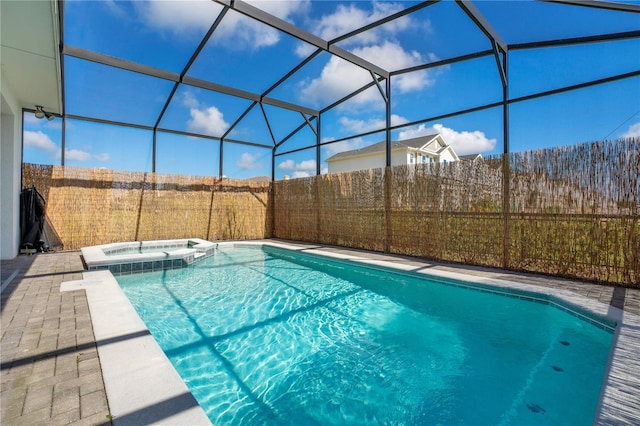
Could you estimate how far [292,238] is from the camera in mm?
11461

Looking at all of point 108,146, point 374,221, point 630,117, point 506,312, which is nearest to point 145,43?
point 108,146

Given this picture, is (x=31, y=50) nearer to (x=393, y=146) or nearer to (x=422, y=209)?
(x=422, y=209)

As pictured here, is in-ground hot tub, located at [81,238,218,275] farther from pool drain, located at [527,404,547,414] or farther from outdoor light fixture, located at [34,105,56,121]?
pool drain, located at [527,404,547,414]

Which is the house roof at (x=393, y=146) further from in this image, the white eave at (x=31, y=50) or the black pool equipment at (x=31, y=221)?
the black pool equipment at (x=31, y=221)

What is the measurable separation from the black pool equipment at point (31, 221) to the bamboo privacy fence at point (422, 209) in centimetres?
46

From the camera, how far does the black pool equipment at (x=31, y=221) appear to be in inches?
301

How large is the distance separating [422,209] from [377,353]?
4772mm

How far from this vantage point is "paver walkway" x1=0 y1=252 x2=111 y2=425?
1.80 metres

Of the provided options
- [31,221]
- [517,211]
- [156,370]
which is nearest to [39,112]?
[31,221]

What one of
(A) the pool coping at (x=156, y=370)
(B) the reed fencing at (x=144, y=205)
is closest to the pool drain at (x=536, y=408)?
(A) the pool coping at (x=156, y=370)

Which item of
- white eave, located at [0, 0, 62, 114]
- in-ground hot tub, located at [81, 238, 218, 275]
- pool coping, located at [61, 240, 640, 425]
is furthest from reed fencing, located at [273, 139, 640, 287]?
white eave, located at [0, 0, 62, 114]

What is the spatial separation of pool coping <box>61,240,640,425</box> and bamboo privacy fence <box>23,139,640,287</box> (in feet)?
5.51

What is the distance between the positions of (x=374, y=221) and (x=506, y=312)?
454 centimetres

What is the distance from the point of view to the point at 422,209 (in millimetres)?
7410
